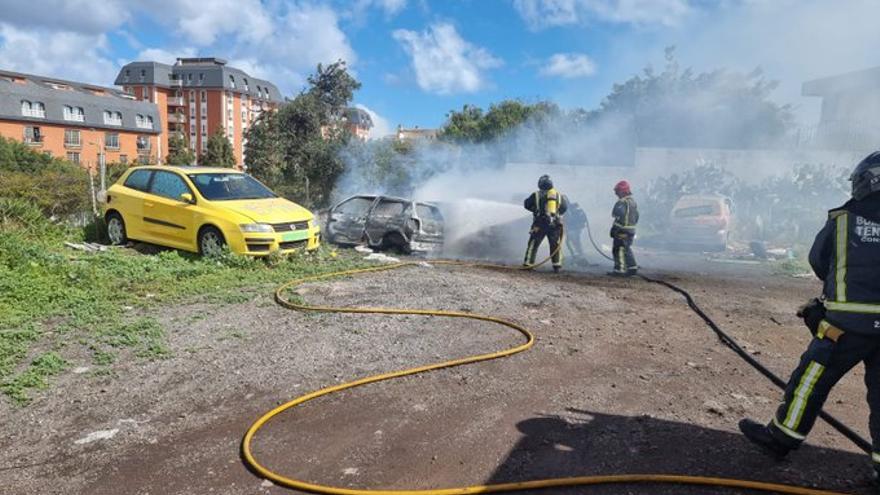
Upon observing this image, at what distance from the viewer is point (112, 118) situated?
231ft

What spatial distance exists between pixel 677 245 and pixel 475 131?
29.3 meters

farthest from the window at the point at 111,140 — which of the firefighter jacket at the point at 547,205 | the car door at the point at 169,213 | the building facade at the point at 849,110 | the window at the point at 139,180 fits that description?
the firefighter jacket at the point at 547,205

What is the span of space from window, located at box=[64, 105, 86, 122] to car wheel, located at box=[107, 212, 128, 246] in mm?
67738

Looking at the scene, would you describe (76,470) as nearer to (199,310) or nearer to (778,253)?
(199,310)

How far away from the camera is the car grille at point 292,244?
28.7ft

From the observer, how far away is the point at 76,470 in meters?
3.13

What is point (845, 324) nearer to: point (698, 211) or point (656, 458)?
point (656, 458)

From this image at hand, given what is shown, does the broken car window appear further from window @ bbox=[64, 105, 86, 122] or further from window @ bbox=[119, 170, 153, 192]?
window @ bbox=[64, 105, 86, 122]

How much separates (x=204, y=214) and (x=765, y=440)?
25.7 ft

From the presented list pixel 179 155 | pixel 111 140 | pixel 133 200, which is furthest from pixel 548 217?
pixel 111 140

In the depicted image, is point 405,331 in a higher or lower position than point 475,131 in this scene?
lower

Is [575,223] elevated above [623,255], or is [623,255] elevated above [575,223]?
[575,223]

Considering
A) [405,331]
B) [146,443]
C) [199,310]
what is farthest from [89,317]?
[405,331]

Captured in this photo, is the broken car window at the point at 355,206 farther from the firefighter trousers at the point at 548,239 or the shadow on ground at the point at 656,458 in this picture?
the shadow on ground at the point at 656,458
